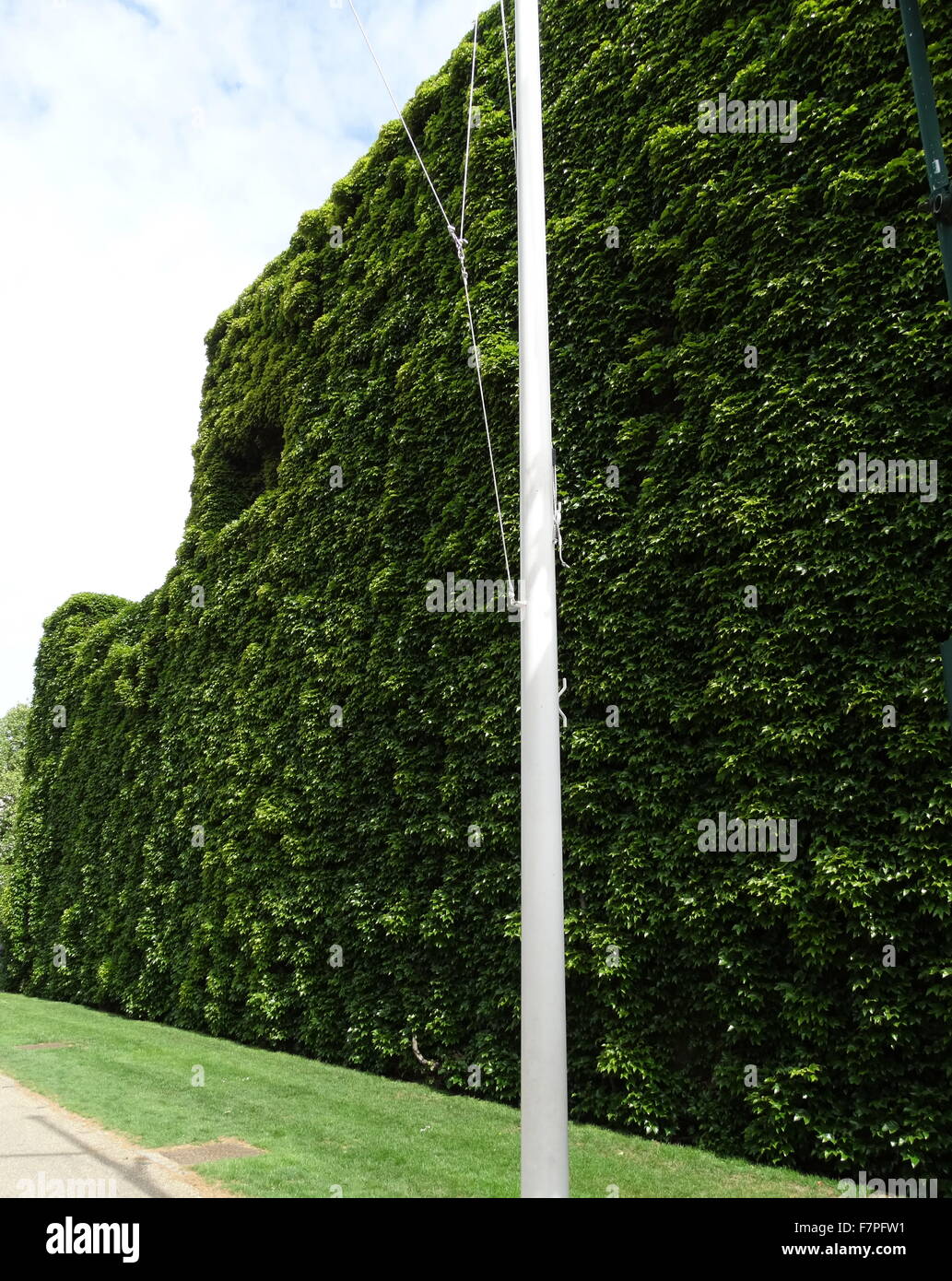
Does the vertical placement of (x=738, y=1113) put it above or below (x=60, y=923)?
above

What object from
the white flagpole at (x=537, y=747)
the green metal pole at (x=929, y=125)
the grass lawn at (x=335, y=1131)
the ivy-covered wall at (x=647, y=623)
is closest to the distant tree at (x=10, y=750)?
the ivy-covered wall at (x=647, y=623)

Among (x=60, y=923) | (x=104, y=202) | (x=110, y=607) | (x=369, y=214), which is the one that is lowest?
(x=60, y=923)

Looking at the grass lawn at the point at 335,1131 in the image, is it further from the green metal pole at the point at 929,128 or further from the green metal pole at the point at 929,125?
the green metal pole at the point at 929,125

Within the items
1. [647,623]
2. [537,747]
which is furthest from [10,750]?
[537,747]

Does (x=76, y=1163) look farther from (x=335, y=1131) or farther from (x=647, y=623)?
(x=647, y=623)

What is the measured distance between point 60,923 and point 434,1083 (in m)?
13.5

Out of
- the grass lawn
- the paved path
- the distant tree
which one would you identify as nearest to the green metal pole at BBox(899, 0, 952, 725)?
the grass lawn

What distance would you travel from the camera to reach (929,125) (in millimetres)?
2213

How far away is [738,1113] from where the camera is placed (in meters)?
5.78

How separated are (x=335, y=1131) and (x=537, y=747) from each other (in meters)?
4.61

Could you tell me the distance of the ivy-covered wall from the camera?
5469 millimetres
